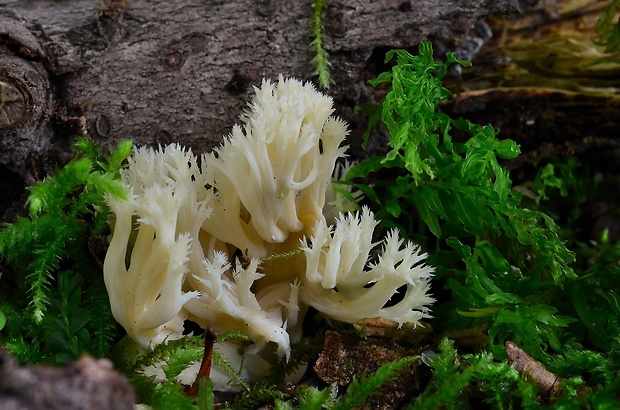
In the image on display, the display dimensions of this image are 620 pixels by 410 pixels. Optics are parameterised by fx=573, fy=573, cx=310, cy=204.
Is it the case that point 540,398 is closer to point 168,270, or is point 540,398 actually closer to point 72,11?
point 168,270

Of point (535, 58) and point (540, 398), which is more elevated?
point (535, 58)

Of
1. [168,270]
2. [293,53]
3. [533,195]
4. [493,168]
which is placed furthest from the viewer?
[533,195]

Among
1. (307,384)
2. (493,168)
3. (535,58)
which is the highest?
(535,58)

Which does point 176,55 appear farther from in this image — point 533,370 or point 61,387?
point 533,370

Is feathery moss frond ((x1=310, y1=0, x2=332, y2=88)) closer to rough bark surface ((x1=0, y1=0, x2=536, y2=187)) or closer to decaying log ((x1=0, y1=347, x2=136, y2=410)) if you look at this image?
rough bark surface ((x1=0, y1=0, x2=536, y2=187))

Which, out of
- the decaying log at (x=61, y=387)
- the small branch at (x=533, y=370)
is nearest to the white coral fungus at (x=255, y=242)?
the small branch at (x=533, y=370)

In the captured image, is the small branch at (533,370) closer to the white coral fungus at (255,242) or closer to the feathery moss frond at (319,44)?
the white coral fungus at (255,242)

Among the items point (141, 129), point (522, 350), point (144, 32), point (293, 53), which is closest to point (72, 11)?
point (144, 32)
